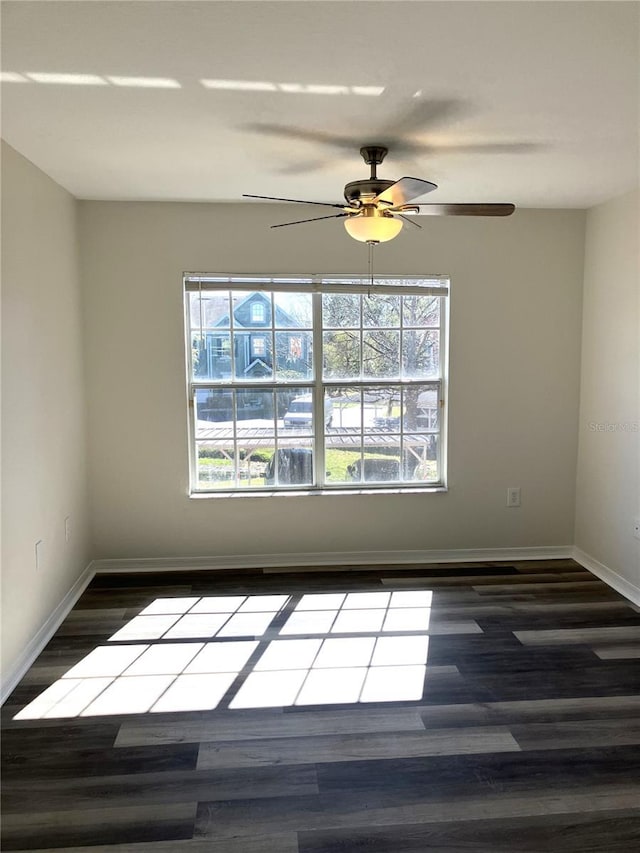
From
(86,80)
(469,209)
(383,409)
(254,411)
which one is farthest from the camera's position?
(383,409)

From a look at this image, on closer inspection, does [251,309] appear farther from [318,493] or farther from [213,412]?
[318,493]

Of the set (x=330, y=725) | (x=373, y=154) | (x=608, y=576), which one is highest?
(x=373, y=154)

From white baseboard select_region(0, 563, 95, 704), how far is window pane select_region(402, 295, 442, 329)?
2720 millimetres

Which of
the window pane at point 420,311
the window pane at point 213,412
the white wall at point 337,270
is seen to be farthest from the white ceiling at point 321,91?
the window pane at point 213,412

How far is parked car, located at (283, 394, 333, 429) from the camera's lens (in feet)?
13.8

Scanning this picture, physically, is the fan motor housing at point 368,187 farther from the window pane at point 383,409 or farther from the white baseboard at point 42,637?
the white baseboard at point 42,637

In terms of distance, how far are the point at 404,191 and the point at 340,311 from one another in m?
1.76

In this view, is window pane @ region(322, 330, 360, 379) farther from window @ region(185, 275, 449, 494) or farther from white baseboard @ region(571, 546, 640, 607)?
white baseboard @ region(571, 546, 640, 607)

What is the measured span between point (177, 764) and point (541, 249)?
12.3 feet

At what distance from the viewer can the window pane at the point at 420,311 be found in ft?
13.8

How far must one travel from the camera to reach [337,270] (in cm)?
408

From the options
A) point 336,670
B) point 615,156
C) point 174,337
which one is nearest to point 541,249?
point 615,156

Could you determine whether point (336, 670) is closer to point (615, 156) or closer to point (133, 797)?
point (133, 797)

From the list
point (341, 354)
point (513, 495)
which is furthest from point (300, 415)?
point (513, 495)
